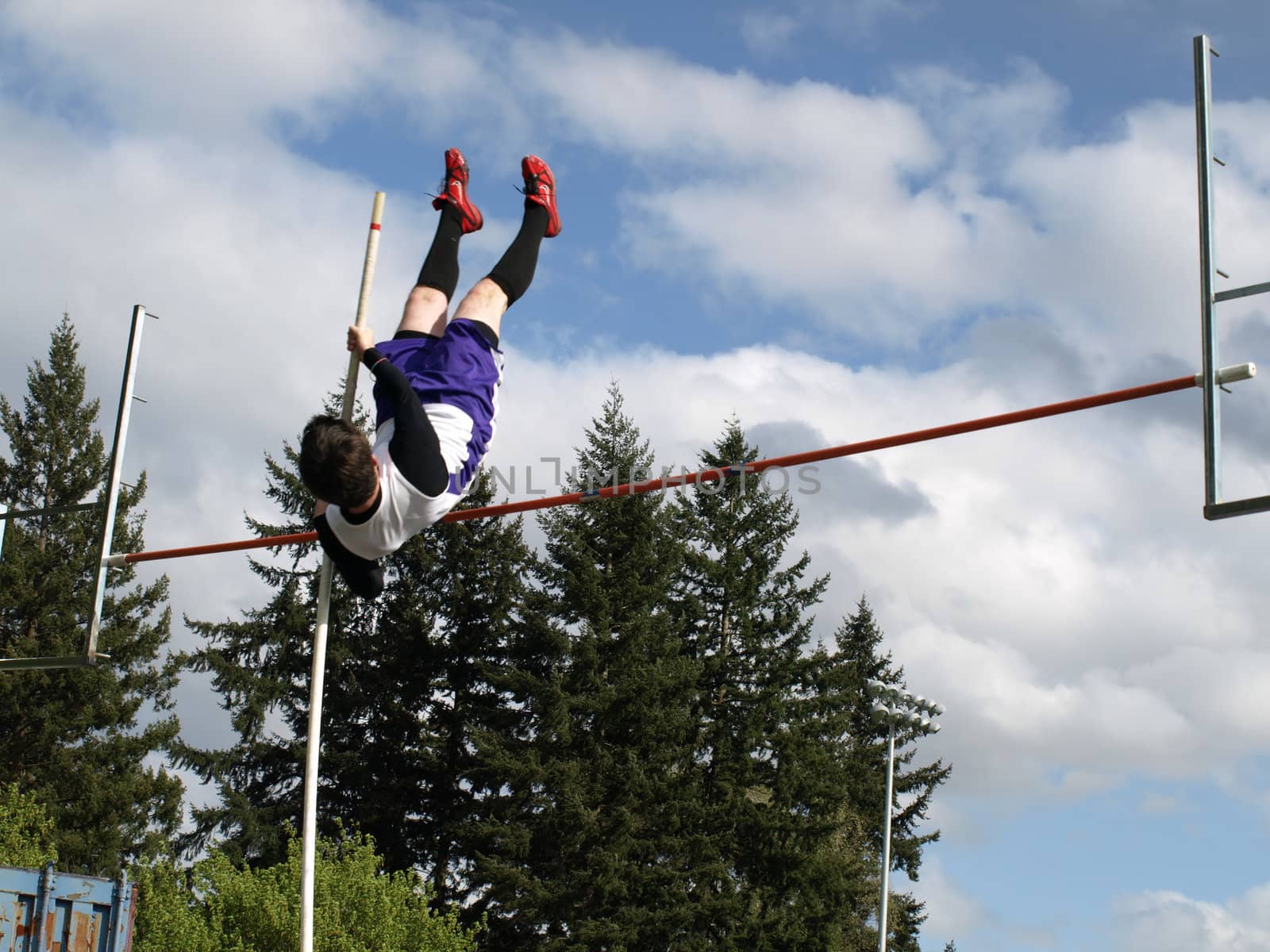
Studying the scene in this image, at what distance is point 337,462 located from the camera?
4570mm

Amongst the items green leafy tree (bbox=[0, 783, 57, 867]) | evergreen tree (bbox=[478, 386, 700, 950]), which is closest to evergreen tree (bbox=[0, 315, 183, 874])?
green leafy tree (bbox=[0, 783, 57, 867])

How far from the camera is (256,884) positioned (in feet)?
63.4

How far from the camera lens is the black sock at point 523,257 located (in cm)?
571

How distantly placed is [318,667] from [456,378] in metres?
1.53

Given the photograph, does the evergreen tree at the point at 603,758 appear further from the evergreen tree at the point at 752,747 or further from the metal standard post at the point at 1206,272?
the metal standard post at the point at 1206,272

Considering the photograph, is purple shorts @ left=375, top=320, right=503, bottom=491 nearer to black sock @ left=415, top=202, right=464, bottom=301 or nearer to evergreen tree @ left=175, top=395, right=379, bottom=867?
black sock @ left=415, top=202, right=464, bottom=301

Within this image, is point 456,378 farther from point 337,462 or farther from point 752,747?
point 752,747

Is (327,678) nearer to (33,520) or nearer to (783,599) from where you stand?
(33,520)

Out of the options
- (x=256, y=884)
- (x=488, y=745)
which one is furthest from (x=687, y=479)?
(x=488, y=745)

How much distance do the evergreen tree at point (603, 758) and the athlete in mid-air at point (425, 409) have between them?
17.4 metres

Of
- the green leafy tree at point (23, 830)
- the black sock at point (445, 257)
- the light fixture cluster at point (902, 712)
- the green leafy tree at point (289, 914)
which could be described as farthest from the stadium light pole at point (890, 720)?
the black sock at point (445, 257)

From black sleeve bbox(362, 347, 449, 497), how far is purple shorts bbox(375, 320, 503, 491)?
0.73 ft

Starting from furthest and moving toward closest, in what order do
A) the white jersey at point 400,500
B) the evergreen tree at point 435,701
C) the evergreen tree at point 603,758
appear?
the evergreen tree at point 435,701, the evergreen tree at point 603,758, the white jersey at point 400,500

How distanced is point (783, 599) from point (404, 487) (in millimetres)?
23905
